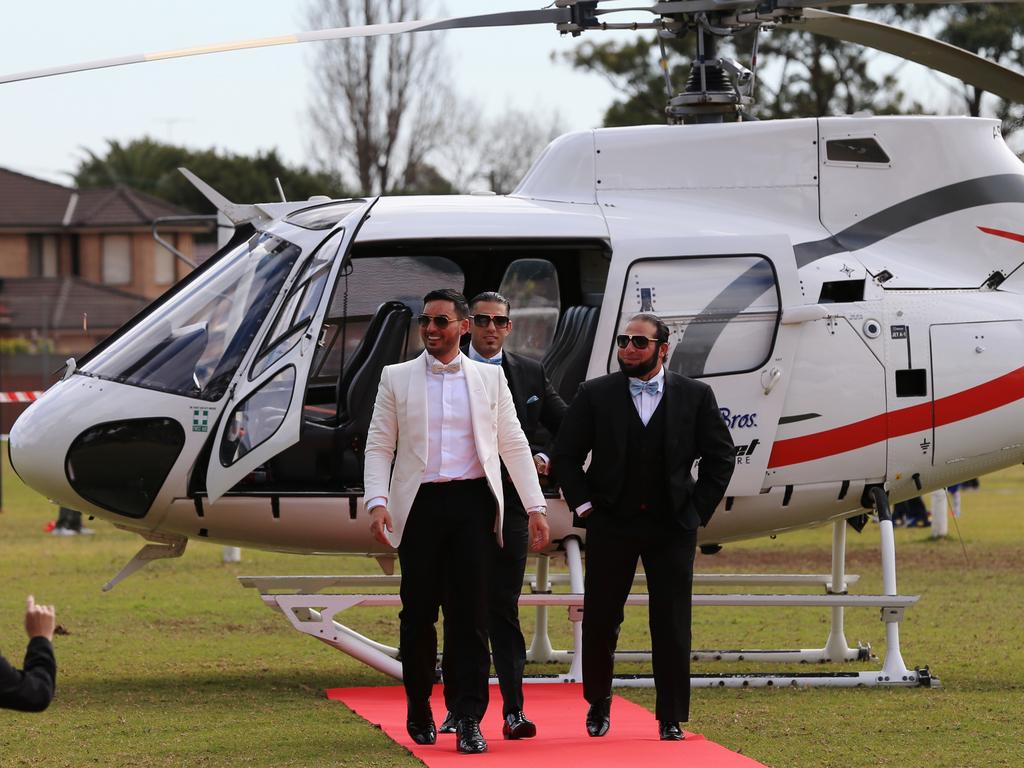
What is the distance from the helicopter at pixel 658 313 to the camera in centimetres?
901

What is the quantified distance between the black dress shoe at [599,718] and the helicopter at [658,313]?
3.97ft

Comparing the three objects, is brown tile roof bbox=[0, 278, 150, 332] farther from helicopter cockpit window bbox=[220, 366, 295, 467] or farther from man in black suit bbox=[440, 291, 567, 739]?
man in black suit bbox=[440, 291, 567, 739]

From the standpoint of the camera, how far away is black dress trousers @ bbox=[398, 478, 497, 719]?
712cm

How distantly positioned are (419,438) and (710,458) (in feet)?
4.28

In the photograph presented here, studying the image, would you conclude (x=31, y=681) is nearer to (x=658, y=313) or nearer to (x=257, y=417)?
(x=257, y=417)

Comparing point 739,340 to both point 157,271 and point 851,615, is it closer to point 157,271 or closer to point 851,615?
point 851,615

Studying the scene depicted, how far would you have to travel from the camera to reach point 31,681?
15.7 ft

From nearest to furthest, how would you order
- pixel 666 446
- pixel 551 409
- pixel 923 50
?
pixel 666 446, pixel 551 409, pixel 923 50

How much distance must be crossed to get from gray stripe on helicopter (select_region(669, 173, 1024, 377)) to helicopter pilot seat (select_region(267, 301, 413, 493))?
158 cm

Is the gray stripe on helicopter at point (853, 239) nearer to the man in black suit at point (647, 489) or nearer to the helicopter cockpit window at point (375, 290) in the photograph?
the helicopter cockpit window at point (375, 290)

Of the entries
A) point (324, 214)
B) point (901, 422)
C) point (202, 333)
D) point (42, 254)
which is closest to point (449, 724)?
point (202, 333)

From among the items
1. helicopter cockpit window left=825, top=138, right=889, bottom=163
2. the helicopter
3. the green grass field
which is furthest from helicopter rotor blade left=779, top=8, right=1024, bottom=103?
the green grass field

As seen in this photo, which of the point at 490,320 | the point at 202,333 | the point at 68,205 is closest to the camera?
the point at 490,320

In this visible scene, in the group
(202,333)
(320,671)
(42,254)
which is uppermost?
(42,254)
